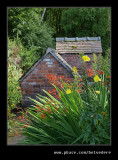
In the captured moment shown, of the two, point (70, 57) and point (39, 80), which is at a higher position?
point (70, 57)

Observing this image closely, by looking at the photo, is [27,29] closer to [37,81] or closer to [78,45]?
[78,45]

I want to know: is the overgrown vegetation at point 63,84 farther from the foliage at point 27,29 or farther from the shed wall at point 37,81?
the shed wall at point 37,81

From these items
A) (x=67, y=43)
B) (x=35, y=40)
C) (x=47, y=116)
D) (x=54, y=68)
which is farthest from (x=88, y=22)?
(x=47, y=116)

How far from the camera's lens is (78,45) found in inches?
348


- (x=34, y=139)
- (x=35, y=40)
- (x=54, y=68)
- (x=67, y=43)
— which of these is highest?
(x=35, y=40)

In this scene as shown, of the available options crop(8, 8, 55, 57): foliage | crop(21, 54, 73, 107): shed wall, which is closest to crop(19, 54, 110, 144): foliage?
crop(21, 54, 73, 107): shed wall

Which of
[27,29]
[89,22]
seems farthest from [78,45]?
[89,22]

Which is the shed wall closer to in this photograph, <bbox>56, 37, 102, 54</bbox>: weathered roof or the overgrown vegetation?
the overgrown vegetation

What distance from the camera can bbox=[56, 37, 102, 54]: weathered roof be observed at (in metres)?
8.48

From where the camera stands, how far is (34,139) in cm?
347

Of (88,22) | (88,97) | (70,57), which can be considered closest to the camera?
(88,97)

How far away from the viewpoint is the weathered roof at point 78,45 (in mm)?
8484

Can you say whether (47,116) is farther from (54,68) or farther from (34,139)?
(54,68)
